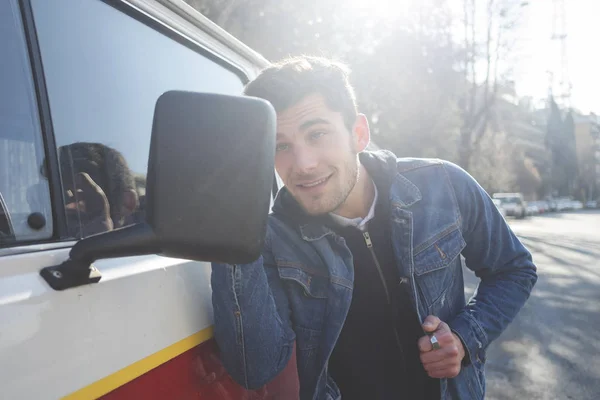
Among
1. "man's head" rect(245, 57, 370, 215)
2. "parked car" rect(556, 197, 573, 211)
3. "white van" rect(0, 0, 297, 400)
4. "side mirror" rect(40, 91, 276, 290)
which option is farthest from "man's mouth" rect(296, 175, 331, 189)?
"parked car" rect(556, 197, 573, 211)

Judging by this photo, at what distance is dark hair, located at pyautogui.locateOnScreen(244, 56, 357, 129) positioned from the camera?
1.82 metres

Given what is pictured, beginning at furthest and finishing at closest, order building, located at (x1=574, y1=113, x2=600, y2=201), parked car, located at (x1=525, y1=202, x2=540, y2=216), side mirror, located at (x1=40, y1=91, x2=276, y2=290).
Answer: building, located at (x1=574, y1=113, x2=600, y2=201), parked car, located at (x1=525, y1=202, x2=540, y2=216), side mirror, located at (x1=40, y1=91, x2=276, y2=290)

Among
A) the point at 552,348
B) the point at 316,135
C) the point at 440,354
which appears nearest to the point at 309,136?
the point at 316,135

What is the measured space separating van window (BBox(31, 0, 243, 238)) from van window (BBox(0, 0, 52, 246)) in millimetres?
53

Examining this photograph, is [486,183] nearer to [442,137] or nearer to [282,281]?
[442,137]

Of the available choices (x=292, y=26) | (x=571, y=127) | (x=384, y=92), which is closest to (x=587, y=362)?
(x=292, y=26)

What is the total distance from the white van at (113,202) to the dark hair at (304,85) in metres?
0.38

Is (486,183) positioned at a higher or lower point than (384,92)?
lower

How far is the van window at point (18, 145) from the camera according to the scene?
0.94 metres

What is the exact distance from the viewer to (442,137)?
71.4ft

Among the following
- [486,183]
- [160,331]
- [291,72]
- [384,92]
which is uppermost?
[384,92]

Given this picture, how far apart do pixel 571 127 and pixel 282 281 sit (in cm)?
8156

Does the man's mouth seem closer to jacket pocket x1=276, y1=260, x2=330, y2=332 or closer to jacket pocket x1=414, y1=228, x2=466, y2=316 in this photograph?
jacket pocket x1=276, y1=260, x2=330, y2=332

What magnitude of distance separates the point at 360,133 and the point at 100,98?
116cm
